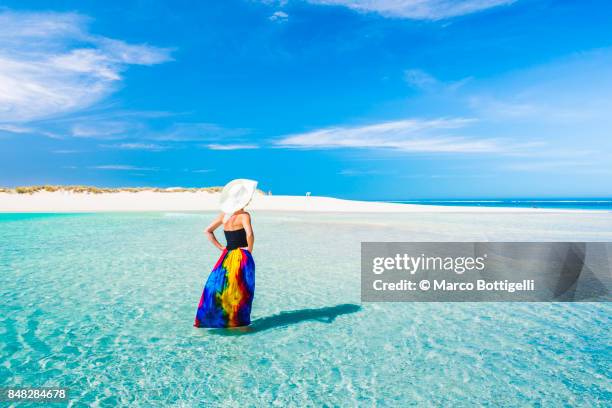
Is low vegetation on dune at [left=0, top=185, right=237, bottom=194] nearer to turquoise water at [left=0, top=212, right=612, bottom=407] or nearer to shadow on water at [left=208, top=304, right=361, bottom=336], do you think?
turquoise water at [left=0, top=212, right=612, bottom=407]

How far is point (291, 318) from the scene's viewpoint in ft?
21.4

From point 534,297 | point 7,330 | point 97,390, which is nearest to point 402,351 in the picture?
point 97,390

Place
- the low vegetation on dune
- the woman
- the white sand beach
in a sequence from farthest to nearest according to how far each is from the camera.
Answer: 1. the low vegetation on dune
2. the white sand beach
3. the woman

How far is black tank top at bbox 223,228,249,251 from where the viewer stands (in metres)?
5.43

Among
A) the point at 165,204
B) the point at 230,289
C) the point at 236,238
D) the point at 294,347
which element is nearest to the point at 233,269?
the point at 230,289

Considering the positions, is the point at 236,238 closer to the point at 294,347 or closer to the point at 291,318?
the point at 294,347

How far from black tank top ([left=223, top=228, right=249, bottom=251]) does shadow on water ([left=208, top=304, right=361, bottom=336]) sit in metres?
1.29

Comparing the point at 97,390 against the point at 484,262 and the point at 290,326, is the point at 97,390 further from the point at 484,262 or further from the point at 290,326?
the point at 484,262

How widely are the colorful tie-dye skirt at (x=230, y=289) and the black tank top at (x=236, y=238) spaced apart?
0.07 m

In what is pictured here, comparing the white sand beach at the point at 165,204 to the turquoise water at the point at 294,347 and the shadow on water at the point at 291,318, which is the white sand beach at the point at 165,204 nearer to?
the turquoise water at the point at 294,347

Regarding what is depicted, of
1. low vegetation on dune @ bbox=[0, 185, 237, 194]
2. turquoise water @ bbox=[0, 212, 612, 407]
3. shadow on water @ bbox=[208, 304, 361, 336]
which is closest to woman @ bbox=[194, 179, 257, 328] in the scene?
shadow on water @ bbox=[208, 304, 361, 336]

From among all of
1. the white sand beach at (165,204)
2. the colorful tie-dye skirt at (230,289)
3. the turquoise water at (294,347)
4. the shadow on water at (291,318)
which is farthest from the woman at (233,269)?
the white sand beach at (165,204)

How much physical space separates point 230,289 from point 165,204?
40.3 m

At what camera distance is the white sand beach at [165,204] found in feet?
125
